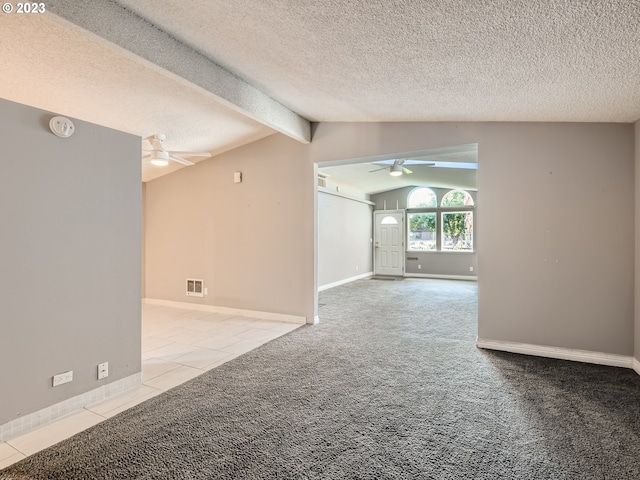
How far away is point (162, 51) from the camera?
2334 mm

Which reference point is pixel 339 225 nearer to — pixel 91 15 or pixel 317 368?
pixel 317 368

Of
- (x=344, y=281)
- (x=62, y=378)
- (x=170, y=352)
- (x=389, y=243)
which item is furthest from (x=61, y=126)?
(x=389, y=243)

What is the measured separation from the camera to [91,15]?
6.19ft

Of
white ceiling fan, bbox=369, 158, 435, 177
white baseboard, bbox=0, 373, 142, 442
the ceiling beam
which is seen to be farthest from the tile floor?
white ceiling fan, bbox=369, 158, 435, 177

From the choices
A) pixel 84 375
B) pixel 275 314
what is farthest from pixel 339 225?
pixel 84 375

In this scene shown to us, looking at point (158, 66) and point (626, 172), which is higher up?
point (158, 66)

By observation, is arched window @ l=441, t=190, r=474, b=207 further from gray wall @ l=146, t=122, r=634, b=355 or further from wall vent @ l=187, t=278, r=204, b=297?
wall vent @ l=187, t=278, r=204, b=297

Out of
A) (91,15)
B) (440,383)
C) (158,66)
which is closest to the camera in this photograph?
(91,15)

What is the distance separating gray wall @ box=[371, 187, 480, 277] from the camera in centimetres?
946

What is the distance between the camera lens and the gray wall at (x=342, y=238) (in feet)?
25.7

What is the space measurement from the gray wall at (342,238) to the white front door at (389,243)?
23 cm

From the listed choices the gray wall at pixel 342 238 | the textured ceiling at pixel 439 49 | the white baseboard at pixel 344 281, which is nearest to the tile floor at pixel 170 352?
the textured ceiling at pixel 439 49

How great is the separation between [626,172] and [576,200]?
1.44ft

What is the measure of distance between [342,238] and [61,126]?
23.0 ft
